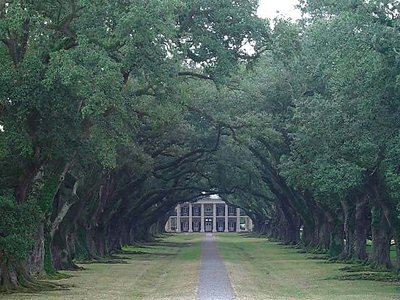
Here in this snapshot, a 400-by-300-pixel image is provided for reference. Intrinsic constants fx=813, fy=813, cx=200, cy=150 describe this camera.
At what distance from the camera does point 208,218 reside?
7662 inches

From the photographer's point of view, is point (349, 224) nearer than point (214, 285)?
No

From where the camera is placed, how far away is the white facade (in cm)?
19175

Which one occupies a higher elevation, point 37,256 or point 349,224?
point 349,224

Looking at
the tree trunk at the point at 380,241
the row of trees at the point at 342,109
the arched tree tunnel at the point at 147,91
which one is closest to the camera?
the arched tree tunnel at the point at 147,91

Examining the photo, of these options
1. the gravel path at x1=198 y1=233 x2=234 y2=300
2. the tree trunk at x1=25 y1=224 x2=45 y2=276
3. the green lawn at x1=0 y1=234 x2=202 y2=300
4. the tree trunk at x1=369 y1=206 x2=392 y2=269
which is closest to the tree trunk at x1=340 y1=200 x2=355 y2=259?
the tree trunk at x1=369 y1=206 x2=392 y2=269

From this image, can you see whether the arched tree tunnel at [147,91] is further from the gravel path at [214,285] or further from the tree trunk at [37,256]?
the gravel path at [214,285]

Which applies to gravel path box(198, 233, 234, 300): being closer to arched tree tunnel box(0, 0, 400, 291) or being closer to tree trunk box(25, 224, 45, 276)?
arched tree tunnel box(0, 0, 400, 291)

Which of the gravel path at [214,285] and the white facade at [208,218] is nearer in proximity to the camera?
the gravel path at [214,285]

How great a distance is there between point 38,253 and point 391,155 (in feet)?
44.8

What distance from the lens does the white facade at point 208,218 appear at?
192 m

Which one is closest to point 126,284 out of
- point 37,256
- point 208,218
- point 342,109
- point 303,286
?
point 37,256

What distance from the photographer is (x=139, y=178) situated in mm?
50250

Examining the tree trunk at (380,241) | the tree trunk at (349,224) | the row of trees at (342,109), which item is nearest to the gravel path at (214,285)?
the row of trees at (342,109)

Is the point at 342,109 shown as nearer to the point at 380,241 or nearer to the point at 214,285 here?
the point at 214,285
